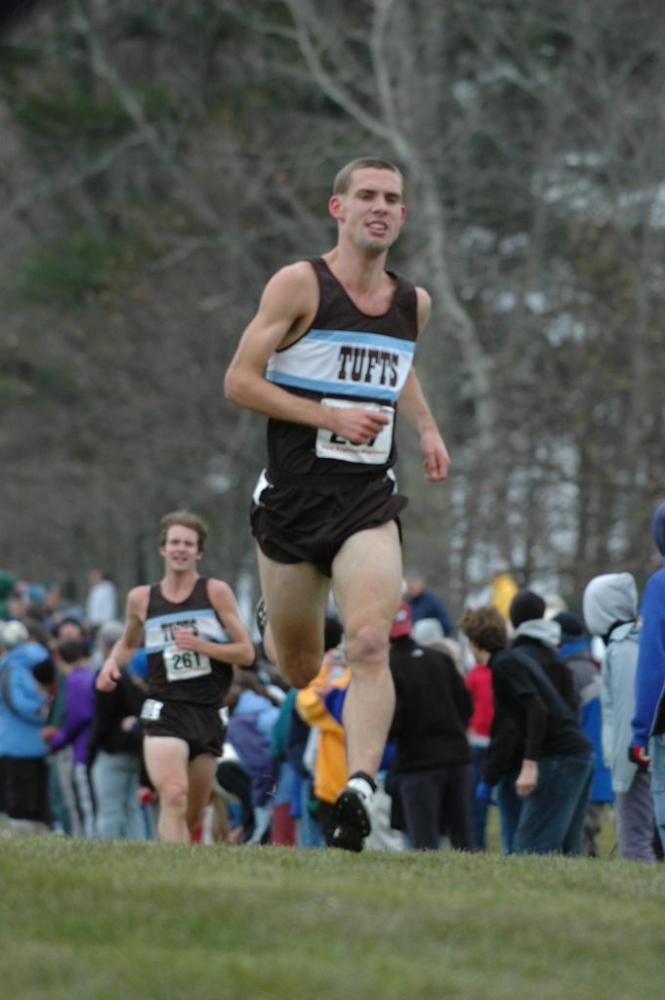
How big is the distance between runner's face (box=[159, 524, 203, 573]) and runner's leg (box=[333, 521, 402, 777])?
4.11 metres

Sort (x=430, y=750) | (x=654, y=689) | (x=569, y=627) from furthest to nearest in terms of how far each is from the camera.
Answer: (x=569, y=627) → (x=430, y=750) → (x=654, y=689)

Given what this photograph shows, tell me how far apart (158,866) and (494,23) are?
101 ft

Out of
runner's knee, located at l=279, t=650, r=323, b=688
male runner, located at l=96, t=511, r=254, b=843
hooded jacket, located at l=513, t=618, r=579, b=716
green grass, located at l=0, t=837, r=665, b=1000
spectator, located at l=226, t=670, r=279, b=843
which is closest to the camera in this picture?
green grass, located at l=0, t=837, r=665, b=1000

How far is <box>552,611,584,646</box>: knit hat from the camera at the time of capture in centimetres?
Result: 1609

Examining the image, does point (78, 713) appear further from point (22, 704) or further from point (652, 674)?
point (652, 674)

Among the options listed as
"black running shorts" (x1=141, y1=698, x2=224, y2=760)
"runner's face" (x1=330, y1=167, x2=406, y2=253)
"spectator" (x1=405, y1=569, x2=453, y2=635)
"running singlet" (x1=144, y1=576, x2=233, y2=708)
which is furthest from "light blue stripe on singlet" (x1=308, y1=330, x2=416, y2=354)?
"spectator" (x1=405, y1=569, x2=453, y2=635)

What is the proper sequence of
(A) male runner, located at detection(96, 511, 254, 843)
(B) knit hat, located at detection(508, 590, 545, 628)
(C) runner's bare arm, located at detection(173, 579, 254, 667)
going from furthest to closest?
→ (B) knit hat, located at detection(508, 590, 545, 628) < (A) male runner, located at detection(96, 511, 254, 843) < (C) runner's bare arm, located at detection(173, 579, 254, 667)

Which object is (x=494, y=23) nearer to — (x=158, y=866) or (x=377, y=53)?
(x=377, y=53)

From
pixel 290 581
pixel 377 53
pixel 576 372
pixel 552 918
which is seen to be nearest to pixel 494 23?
pixel 377 53

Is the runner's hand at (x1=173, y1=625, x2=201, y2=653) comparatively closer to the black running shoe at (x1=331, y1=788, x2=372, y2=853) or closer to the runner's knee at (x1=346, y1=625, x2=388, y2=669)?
the runner's knee at (x1=346, y1=625, x2=388, y2=669)

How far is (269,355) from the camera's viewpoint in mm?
9508

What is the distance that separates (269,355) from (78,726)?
947 cm

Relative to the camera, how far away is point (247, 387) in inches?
370

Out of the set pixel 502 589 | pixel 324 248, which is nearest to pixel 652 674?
pixel 502 589
